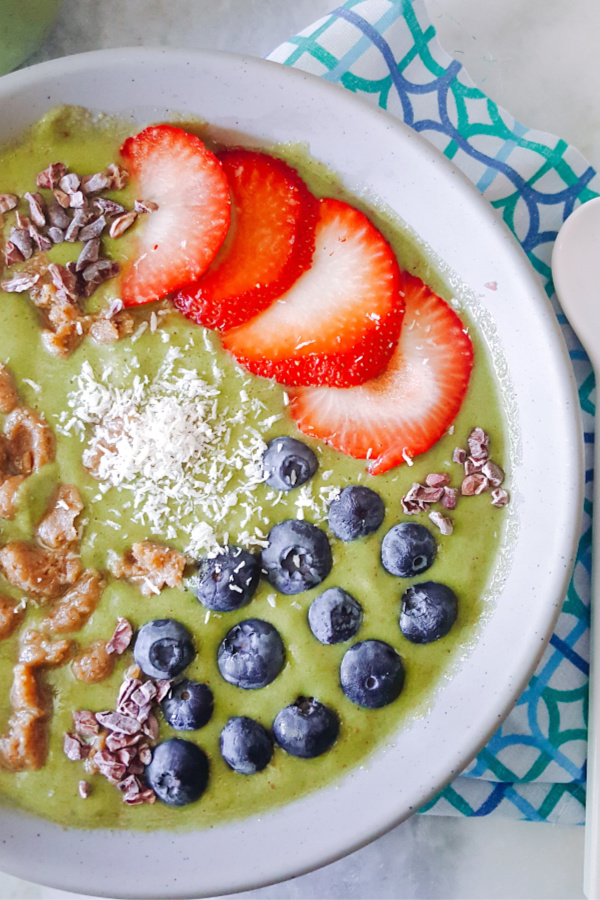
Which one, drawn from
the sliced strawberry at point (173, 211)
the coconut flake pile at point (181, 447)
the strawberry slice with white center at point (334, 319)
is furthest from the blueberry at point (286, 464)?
the sliced strawberry at point (173, 211)

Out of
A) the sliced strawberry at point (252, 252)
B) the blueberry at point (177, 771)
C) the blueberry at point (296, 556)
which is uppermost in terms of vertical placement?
the sliced strawberry at point (252, 252)

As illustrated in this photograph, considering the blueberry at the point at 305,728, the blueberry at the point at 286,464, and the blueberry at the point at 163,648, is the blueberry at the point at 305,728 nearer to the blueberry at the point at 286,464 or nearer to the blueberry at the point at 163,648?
the blueberry at the point at 163,648

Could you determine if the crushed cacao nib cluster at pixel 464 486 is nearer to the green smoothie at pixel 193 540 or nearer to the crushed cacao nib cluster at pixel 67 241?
the green smoothie at pixel 193 540

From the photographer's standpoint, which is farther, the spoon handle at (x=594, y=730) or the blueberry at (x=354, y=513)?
the spoon handle at (x=594, y=730)

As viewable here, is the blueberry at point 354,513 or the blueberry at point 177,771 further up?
the blueberry at point 354,513

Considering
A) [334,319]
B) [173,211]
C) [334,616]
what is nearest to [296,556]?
[334,616]

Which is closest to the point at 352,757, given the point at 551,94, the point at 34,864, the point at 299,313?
the point at 34,864

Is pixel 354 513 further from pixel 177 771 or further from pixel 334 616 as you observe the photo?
pixel 177 771
